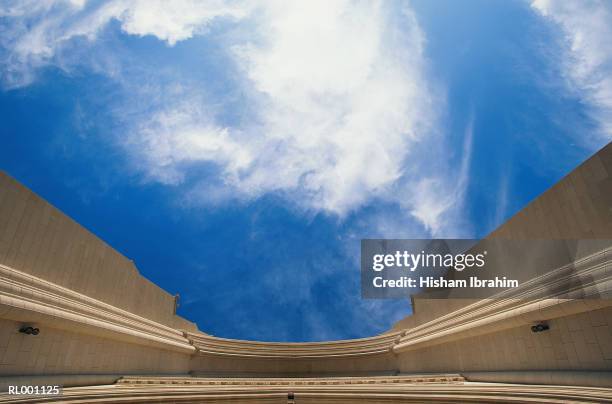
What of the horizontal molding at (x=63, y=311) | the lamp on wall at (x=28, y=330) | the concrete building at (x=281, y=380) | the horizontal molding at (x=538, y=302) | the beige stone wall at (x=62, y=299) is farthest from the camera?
the lamp on wall at (x=28, y=330)

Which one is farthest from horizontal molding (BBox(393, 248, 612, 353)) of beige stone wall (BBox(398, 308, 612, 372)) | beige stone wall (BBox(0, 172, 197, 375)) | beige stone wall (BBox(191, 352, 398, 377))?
beige stone wall (BBox(0, 172, 197, 375))

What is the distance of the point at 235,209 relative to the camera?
10106 centimetres

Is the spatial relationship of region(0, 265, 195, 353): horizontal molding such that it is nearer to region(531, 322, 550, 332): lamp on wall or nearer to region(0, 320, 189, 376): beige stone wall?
region(0, 320, 189, 376): beige stone wall

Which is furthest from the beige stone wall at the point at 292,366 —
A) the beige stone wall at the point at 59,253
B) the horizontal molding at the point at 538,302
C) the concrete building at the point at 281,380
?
the horizontal molding at the point at 538,302

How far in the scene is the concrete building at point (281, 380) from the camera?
36.0ft

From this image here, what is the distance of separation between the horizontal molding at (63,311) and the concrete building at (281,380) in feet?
0.16

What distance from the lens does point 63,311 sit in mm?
14797

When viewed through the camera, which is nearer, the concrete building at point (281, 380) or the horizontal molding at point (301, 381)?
the concrete building at point (281, 380)

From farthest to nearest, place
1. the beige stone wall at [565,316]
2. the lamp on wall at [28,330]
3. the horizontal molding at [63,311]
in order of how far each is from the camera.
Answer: the lamp on wall at [28,330]
the horizontal molding at [63,311]
the beige stone wall at [565,316]

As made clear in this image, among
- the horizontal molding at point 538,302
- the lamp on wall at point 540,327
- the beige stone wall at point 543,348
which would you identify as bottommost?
the beige stone wall at point 543,348

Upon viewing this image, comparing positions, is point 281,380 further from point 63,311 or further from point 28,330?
point 28,330

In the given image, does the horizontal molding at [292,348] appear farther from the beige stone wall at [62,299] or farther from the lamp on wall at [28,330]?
the lamp on wall at [28,330]

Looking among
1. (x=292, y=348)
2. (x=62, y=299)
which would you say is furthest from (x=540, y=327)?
(x=292, y=348)

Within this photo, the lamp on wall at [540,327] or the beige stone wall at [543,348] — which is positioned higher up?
the lamp on wall at [540,327]
